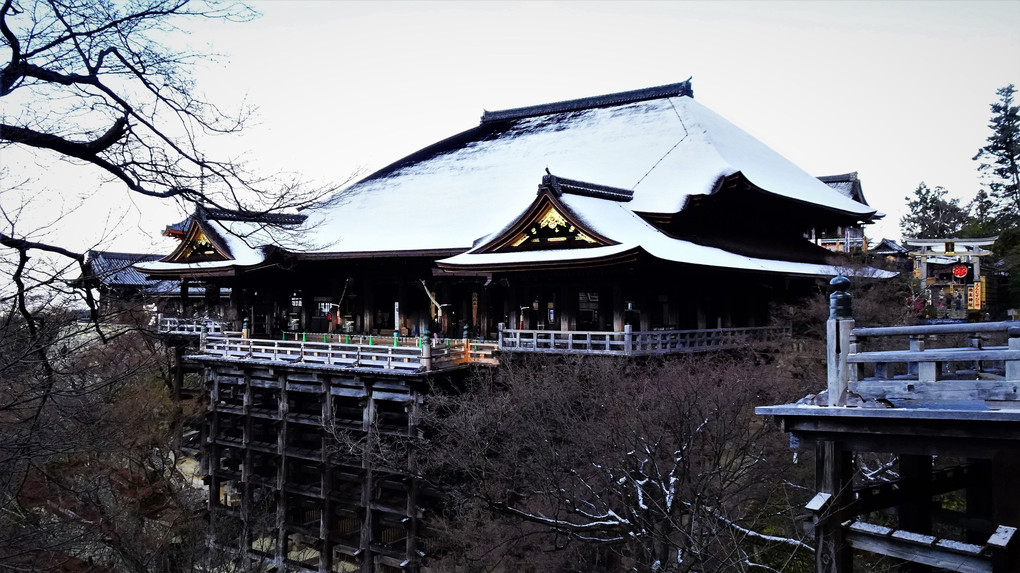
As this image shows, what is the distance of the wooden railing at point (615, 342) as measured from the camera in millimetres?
17781

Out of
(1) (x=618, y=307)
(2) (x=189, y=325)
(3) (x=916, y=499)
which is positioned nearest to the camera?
(3) (x=916, y=499)

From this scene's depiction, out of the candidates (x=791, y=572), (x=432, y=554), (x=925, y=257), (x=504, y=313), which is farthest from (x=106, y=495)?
(x=925, y=257)

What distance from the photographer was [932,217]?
61.3 meters

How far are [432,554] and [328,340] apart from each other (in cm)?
893

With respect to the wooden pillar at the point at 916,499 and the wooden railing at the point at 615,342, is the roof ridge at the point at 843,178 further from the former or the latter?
the wooden pillar at the point at 916,499

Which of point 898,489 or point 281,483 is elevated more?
point 898,489

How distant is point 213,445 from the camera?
24.9 metres

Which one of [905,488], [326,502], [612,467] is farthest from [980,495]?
[326,502]

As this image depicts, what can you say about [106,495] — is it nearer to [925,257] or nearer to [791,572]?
[791,572]

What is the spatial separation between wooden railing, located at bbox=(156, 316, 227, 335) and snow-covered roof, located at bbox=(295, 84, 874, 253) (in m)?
5.54

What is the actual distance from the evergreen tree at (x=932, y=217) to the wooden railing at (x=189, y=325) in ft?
178

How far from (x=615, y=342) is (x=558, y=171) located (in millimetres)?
11036

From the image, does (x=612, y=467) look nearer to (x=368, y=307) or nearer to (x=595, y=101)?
(x=368, y=307)

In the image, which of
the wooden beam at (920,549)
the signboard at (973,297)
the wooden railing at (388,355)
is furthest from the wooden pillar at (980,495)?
the signboard at (973,297)
